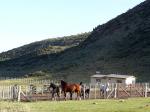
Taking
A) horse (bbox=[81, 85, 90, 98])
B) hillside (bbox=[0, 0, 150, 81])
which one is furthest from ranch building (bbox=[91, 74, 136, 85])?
horse (bbox=[81, 85, 90, 98])

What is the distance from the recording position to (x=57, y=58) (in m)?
176

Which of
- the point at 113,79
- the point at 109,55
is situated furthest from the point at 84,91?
the point at 109,55

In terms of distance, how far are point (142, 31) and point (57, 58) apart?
89.2 ft

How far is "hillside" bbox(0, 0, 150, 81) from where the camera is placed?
130 meters

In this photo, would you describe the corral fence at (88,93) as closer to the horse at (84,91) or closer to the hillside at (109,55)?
the horse at (84,91)

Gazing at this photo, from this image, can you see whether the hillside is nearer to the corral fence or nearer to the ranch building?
the ranch building

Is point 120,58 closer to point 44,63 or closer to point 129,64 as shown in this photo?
point 129,64

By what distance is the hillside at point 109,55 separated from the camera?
5107 inches

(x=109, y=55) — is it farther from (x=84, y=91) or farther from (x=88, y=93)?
→ (x=84, y=91)

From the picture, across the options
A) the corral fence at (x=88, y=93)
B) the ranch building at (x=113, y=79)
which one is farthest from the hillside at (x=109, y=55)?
the corral fence at (x=88, y=93)

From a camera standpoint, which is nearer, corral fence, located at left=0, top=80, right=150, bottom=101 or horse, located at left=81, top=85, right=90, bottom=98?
corral fence, located at left=0, top=80, right=150, bottom=101

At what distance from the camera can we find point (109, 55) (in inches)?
5955

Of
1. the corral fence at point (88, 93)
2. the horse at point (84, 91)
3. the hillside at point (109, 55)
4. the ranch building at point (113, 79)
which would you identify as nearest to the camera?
the corral fence at point (88, 93)

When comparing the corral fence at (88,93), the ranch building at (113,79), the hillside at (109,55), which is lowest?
the corral fence at (88,93)
